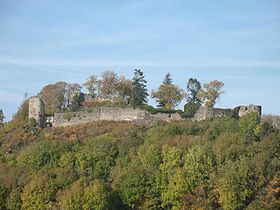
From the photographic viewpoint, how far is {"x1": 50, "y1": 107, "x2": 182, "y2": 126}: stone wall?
2707 inches

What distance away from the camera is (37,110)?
7075cm

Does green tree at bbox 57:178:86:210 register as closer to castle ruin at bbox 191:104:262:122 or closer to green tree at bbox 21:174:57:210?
green tree at bbox 21:174:57:210

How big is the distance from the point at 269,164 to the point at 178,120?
14059 millimetres

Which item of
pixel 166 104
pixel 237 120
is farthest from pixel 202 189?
pixel 166 104

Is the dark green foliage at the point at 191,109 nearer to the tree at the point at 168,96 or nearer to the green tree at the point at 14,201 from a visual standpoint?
the tree at the point at 168,96

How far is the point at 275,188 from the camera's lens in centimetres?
5422

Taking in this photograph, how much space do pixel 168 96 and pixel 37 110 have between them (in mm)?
14006

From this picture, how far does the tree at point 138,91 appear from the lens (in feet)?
236

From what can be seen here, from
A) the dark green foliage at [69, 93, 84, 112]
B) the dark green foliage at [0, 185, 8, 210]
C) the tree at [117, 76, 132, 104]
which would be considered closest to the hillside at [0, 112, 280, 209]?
the dark green foliage at [0, 185, 8, 210]

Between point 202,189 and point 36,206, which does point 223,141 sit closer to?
point 202,189

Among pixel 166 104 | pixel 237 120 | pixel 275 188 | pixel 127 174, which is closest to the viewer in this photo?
pixel 275 188

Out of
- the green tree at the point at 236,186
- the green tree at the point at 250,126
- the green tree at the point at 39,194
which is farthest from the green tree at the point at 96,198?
the green tree at the point at 250,126

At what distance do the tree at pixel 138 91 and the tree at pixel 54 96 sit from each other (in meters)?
9.22

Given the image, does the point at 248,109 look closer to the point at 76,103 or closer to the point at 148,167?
the point at 148,167
